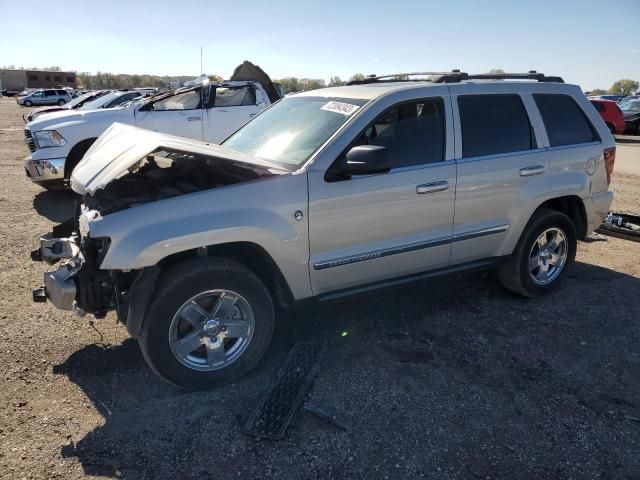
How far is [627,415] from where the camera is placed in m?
2.98

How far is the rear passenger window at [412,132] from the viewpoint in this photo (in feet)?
11.8

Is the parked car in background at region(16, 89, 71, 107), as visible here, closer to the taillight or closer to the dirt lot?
the dirt lot

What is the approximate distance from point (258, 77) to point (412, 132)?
657 cm

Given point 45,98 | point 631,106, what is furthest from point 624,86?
point 45,98

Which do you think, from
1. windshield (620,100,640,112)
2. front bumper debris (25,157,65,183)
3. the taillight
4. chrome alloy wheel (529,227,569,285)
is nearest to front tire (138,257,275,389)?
chrome alloy wheel (529,227,569,285)

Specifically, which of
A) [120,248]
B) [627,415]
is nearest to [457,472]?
[627,415]

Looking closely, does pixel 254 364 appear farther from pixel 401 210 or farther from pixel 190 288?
pixel 401 210

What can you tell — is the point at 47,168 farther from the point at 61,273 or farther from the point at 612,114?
the point at 612,114

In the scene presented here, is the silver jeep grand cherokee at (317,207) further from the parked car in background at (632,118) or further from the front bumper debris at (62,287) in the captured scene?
the parked car in background at (632,118)

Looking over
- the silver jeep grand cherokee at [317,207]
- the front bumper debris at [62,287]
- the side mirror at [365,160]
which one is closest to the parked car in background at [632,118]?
the silver jeep grand cherokee at [317,207]

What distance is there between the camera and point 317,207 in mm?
3248

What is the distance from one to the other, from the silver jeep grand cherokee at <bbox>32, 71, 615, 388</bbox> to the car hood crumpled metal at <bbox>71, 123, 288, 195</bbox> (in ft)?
0.07

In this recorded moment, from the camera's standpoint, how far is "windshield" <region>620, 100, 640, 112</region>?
2088 cm

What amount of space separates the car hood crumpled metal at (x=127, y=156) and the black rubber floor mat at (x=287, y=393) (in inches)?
53.0
